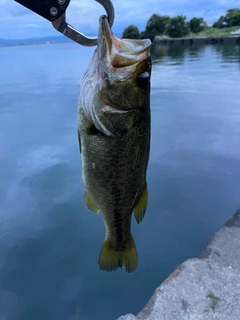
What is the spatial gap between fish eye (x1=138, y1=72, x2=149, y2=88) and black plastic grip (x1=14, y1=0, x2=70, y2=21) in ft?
1.37

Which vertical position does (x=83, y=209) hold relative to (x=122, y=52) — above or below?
below

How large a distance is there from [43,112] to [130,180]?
24.8ft

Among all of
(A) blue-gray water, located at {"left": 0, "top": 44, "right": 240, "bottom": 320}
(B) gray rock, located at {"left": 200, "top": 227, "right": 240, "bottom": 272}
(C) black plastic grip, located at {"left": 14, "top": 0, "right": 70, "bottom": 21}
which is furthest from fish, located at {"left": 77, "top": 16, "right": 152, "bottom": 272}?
(A) blue-gray water, located at {"left": 0, "top": 44, "right": 240, "bottom": 320}

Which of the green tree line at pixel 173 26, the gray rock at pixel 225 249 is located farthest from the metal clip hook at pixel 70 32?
the green tree line at pixel 173 26

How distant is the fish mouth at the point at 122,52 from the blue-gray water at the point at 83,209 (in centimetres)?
257

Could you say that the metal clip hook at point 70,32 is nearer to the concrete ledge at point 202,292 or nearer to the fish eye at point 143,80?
the fish eye at point 143,80

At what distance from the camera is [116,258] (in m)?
1.80

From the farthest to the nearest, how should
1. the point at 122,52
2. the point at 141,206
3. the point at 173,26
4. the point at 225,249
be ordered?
the point at 173,26
the point at 225,249
the point at 141,206
the point at 122,52

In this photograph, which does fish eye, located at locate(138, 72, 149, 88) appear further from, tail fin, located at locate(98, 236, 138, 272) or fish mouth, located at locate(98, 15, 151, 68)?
tail fin, located at locate(98, 236, 138, 272)

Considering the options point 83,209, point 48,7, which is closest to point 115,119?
point 48,7

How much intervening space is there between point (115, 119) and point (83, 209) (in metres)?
3.47

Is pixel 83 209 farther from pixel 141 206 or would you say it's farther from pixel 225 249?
pixel 141 206

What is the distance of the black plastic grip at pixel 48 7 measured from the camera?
4.54 feet

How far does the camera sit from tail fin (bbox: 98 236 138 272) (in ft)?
5.88
